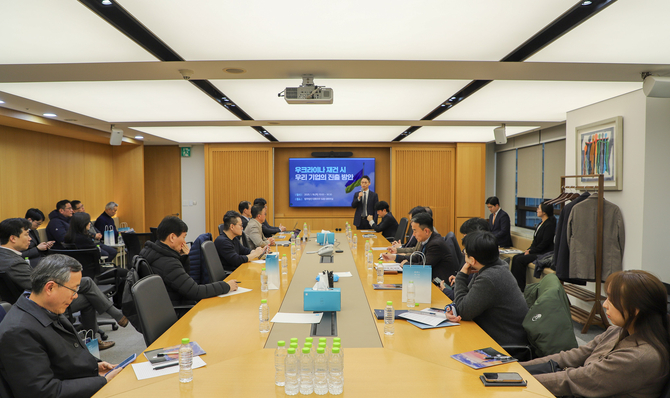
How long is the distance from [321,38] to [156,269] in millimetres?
2169

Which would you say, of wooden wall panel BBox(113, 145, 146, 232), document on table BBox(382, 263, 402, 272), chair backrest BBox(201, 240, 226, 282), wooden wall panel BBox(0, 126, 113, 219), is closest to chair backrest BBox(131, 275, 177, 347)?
chair backrest BBox(201, 240, 226, 282)

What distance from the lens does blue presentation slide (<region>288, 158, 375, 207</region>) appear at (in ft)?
31.5

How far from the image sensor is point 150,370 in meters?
1.84

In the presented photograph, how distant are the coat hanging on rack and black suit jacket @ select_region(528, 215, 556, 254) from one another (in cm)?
113

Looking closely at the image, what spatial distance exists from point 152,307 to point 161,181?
8.29 meters

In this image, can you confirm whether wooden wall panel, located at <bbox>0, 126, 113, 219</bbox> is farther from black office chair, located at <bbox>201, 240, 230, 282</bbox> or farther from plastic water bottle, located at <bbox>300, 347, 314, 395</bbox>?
plastic water bottle, located at <bbox>300, 347, 314, 395</bbox>

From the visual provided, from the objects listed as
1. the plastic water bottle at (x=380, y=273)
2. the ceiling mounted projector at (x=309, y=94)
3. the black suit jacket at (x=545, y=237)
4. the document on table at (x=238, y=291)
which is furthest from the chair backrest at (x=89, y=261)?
the black suit jacket at (x=545, y=237)

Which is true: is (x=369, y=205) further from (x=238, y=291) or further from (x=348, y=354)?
(x=348, y=354)

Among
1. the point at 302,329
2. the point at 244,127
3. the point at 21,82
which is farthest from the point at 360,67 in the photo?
the point at 244,127

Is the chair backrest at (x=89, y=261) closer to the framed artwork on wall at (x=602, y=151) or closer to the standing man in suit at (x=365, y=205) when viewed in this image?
the standing man in suit at (x=365, y=205)

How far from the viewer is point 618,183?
448cm

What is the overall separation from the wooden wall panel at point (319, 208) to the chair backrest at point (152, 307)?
275 inches

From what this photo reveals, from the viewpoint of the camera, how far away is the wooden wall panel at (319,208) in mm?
9711

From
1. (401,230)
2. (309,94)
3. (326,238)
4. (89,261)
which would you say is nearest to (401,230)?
(401,230)
